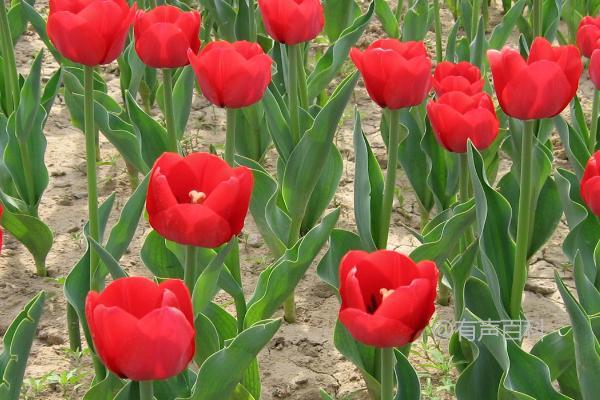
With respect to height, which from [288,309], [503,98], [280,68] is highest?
[503,98]

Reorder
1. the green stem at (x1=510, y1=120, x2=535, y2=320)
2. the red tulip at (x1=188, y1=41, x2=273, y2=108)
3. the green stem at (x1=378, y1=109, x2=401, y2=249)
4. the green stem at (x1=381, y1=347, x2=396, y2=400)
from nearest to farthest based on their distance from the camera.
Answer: the green stem at (x1=381, y1=347, x2=396, y2=400)
the green stem at (x1=510, y1=120, x2=535, y2=320)
the red tulip at (x1=188, y1=41, x2=273, y2=108)
the green stem at (x1=378, y1=109, x2=401, y2=249)

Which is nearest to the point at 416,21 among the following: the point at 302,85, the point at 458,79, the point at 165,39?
the point at 302,85

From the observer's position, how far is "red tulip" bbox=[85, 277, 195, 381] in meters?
1.34

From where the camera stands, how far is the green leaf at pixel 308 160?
244cm

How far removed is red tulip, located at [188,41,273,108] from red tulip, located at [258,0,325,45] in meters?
0.44

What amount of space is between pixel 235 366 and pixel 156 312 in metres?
0.47

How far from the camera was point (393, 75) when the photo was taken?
2117 mm

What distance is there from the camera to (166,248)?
2.26m

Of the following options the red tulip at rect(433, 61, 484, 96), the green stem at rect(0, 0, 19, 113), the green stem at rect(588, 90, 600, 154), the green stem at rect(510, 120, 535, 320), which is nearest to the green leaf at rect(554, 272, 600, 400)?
the green stem at rect(510, 120, 535, 320)

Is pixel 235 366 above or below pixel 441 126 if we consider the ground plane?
below

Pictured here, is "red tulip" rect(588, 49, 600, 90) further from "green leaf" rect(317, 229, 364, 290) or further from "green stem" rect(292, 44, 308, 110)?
"green stem" rect(292, 44, 308, 110)

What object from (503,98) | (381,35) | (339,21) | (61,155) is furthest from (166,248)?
(381,35)

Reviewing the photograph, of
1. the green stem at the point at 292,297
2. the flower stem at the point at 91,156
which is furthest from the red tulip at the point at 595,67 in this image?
the flower stem at the point at 91,156

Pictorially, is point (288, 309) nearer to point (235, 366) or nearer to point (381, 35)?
point (235, 366)
